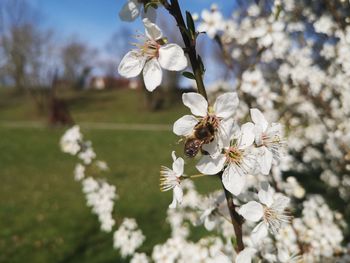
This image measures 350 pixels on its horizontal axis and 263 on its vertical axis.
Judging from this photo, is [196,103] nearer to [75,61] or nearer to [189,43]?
[189,43]

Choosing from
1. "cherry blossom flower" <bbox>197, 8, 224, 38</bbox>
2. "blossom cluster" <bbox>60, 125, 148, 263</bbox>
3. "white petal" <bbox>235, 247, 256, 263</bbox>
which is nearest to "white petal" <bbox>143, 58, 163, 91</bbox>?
"white petal" <bbox>235, 247, 256, 263</bbox>

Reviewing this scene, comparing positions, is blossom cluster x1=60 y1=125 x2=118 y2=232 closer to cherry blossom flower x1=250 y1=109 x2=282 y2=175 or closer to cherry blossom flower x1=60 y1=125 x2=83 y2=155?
cherry blossom flower x1=60 y1=125 x2=83 y2=155

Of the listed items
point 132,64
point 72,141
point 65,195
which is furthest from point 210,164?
point 65,195

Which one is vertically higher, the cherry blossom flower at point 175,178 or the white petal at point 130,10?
the white petal at point 130,10

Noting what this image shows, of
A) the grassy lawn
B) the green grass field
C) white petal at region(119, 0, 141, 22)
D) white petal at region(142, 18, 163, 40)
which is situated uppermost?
the grassy lawn

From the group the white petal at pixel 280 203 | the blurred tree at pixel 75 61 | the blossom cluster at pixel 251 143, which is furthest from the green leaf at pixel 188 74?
the blurred tree at pixel 75 61

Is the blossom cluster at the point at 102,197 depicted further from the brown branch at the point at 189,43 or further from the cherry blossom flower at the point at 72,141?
the brown branch at the point at 189,43

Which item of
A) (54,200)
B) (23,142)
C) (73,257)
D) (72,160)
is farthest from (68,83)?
(73,257)
